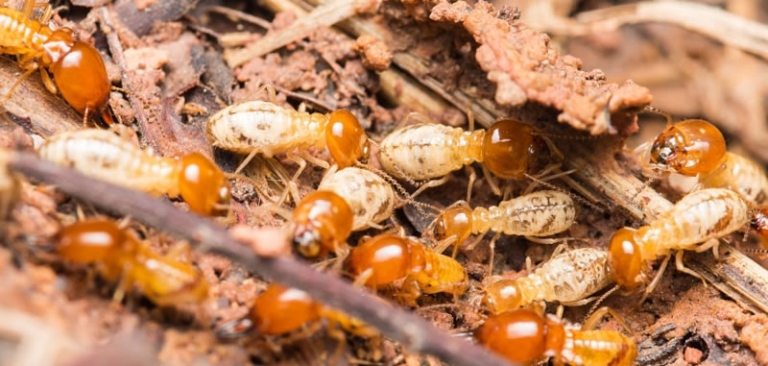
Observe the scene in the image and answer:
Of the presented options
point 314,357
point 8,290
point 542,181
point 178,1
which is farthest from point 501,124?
point 8,290

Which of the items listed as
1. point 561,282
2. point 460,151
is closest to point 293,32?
point 460,151

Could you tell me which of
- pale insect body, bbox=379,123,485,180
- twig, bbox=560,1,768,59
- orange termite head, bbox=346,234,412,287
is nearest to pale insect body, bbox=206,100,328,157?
pale insect body, bbox=379,123,485,180

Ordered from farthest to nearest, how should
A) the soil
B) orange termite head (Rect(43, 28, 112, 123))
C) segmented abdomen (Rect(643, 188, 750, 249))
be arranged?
1. segmented abdomen (Rect(643, 188, 750, 249))
2. orange termite head (Rect(43, 28, 112, 123))
3. the soil

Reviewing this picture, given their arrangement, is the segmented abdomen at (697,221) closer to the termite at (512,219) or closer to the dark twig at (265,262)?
the termite at (512,219)

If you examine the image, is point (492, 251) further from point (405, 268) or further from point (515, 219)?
point (405, 268)

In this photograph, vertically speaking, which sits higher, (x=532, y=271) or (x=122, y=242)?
(x=122, y=242)

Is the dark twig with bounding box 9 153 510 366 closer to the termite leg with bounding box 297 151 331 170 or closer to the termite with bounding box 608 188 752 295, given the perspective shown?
the termite with bounding box 608 188 752 295

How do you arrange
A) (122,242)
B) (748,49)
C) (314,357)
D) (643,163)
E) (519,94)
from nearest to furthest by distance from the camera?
(122,242)
(314,357)
(519,94)
(643,163)
(748,49)

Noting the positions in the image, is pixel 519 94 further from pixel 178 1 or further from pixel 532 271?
pixel 178 1
